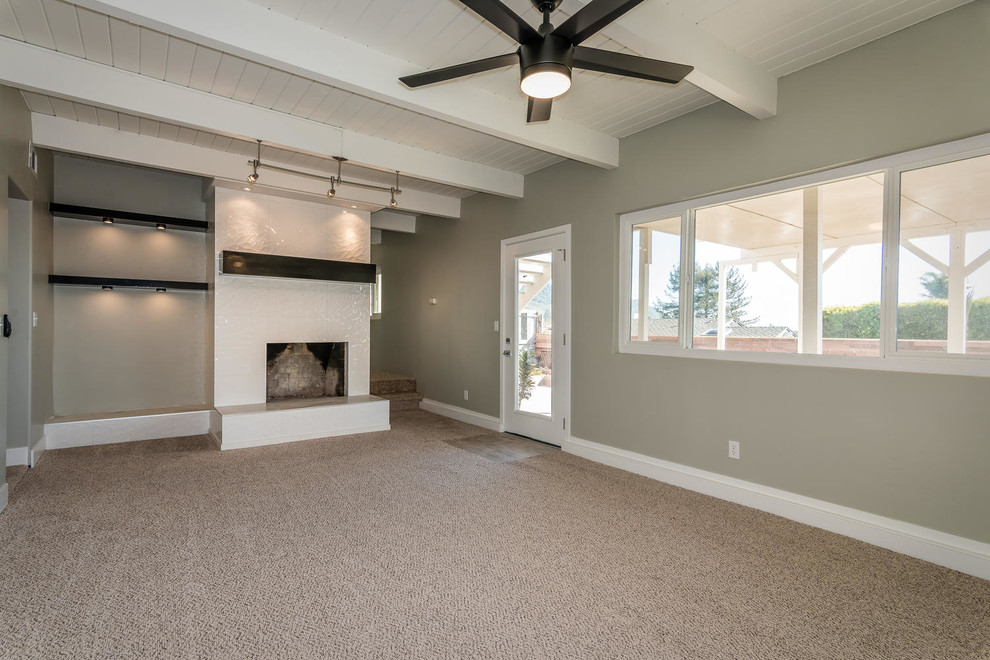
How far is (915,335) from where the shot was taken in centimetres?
264

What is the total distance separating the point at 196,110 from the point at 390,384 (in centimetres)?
422

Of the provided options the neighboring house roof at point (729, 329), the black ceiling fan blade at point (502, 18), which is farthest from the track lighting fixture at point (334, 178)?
the neighboring house roof at point (729, 329)

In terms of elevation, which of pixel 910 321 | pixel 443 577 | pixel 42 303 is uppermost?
pixel 42 303

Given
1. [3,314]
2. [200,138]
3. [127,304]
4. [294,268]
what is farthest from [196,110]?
[127,304]

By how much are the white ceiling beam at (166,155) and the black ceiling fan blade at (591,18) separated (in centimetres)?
367

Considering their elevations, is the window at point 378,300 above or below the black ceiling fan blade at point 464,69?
below

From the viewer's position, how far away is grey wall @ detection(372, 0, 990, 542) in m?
2.47

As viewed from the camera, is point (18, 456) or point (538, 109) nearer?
point (538, 109)

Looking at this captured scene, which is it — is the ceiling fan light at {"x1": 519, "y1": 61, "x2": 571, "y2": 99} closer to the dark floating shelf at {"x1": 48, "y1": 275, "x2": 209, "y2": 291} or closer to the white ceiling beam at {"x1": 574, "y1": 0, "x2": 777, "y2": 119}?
the white ceiling beam at {"x1": 574, "y1": 0, "x2": 777, "y2": 119}

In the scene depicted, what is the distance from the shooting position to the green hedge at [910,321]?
2.45 m

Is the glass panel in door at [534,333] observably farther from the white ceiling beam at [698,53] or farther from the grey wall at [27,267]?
the grey wall at [27,267]

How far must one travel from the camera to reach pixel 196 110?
3.35m

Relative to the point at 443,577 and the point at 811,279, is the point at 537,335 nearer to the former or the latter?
the point at 811,279

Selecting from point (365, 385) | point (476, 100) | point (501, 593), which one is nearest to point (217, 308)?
point (365, 385)
